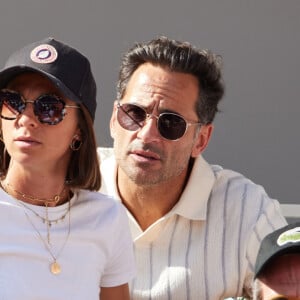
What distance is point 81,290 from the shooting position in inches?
88.6

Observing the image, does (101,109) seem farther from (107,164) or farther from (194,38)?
(107,164)

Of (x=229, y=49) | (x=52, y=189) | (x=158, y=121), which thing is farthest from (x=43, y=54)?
(x=229, y=49)

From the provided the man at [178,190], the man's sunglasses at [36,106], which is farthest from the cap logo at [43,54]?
the man at [178,190]

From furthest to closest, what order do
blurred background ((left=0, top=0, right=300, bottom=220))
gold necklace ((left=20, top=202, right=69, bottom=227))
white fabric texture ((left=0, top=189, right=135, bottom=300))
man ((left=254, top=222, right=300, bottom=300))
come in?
blurred background ((left=0, top=0, right=300, bottom=220))
gold necklace ((left=20, top=202, right=69, bottom=227))
white fabric texture ((left=0, top=189, right=135, bottom=300))
man ((left=254, top=222, right=300, bottom=300))

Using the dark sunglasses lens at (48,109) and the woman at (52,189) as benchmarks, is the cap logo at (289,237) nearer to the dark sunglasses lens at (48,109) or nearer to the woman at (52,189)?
the woman at (52,189)

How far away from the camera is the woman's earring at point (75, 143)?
2.33 meters

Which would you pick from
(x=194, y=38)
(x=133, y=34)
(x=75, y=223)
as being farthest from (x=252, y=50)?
(x=75, y=223)

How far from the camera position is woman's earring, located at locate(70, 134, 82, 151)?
2330 mm

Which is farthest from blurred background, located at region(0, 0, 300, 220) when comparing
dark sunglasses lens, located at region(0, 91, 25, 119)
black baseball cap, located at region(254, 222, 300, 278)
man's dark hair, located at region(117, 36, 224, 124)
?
black baseball cap, located at region(254, 222, 300, 278)

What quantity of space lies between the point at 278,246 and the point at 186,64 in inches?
50.5

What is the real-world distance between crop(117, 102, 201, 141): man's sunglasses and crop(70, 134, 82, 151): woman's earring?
585 mm

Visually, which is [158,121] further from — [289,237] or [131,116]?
[289,237]

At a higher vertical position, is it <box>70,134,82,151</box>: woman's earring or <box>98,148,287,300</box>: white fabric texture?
<box>70,134,82,151</box>: woman's earring

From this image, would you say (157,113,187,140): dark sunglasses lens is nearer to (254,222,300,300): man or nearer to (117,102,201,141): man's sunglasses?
(117,102,201,141): man's sunglasses
